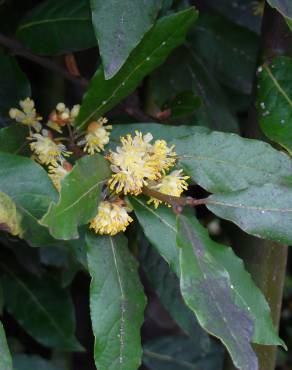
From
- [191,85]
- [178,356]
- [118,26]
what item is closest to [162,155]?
[118,26]

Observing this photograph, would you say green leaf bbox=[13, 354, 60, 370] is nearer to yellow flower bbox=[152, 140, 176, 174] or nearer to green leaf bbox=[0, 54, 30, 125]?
green leaf bbox=[0, 54, 30, 125]

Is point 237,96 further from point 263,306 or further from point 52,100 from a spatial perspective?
point 263,306

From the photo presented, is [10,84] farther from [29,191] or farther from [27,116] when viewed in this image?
[29,191]

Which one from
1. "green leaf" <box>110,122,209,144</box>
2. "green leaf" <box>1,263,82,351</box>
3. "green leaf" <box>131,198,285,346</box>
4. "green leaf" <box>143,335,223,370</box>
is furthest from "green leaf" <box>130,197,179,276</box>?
"green leaf" <box>143,335,223,370</box>

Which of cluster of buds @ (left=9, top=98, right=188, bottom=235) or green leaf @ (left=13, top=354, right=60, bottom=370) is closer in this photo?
cluster of buds @ (left=9, top=98, right=188, bottom=235)

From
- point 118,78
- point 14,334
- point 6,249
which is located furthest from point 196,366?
point 118,78

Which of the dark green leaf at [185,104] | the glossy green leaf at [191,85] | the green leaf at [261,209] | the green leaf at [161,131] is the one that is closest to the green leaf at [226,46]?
the glossy green leaf at [191,85]
